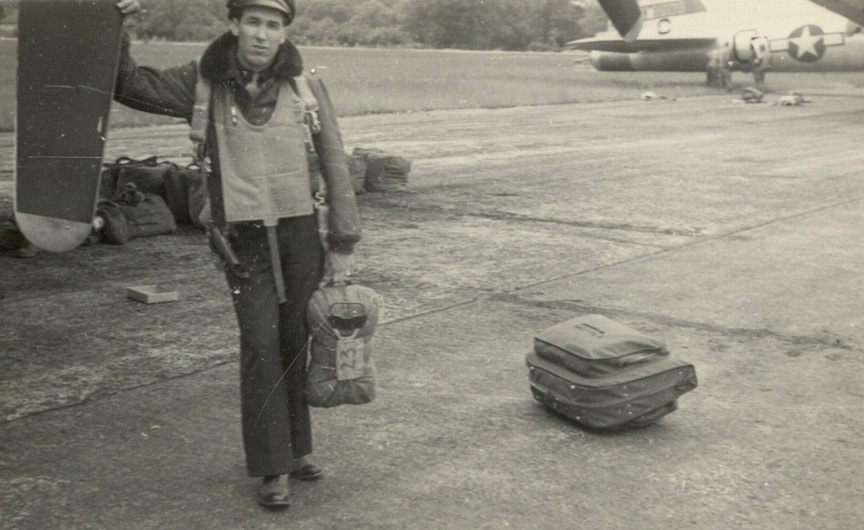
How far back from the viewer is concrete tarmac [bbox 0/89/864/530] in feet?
12.4

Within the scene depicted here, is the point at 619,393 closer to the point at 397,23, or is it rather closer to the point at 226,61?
the point at 226,61

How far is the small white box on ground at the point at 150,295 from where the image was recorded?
6.84m

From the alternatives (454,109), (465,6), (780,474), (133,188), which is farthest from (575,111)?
(780,474)

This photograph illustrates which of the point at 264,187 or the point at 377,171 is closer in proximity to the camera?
the point at 264,187

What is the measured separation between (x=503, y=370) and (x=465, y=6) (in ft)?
37.7

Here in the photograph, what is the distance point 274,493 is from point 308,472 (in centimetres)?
27

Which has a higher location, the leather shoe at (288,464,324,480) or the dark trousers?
the dark trousers

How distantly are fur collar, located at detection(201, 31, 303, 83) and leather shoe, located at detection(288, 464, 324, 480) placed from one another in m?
1.48

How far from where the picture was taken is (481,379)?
531 centimetres

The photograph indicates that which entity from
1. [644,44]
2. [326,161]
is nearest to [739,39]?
[644,44]

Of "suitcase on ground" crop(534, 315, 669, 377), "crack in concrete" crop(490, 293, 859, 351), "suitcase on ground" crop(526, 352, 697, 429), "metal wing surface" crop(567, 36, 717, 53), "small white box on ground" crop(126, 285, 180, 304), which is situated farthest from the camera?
"metal wing surface" crop(567, 36, 717, 53)

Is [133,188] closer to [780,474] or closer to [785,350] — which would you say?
[785,350]

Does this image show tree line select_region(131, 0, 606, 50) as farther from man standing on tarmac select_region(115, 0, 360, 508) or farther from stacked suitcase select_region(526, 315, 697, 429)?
stacked suitcase select_region(526, 315, 697, 429)

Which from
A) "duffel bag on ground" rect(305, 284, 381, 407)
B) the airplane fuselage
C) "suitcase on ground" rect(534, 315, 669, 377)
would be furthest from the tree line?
the airplane fuselage
